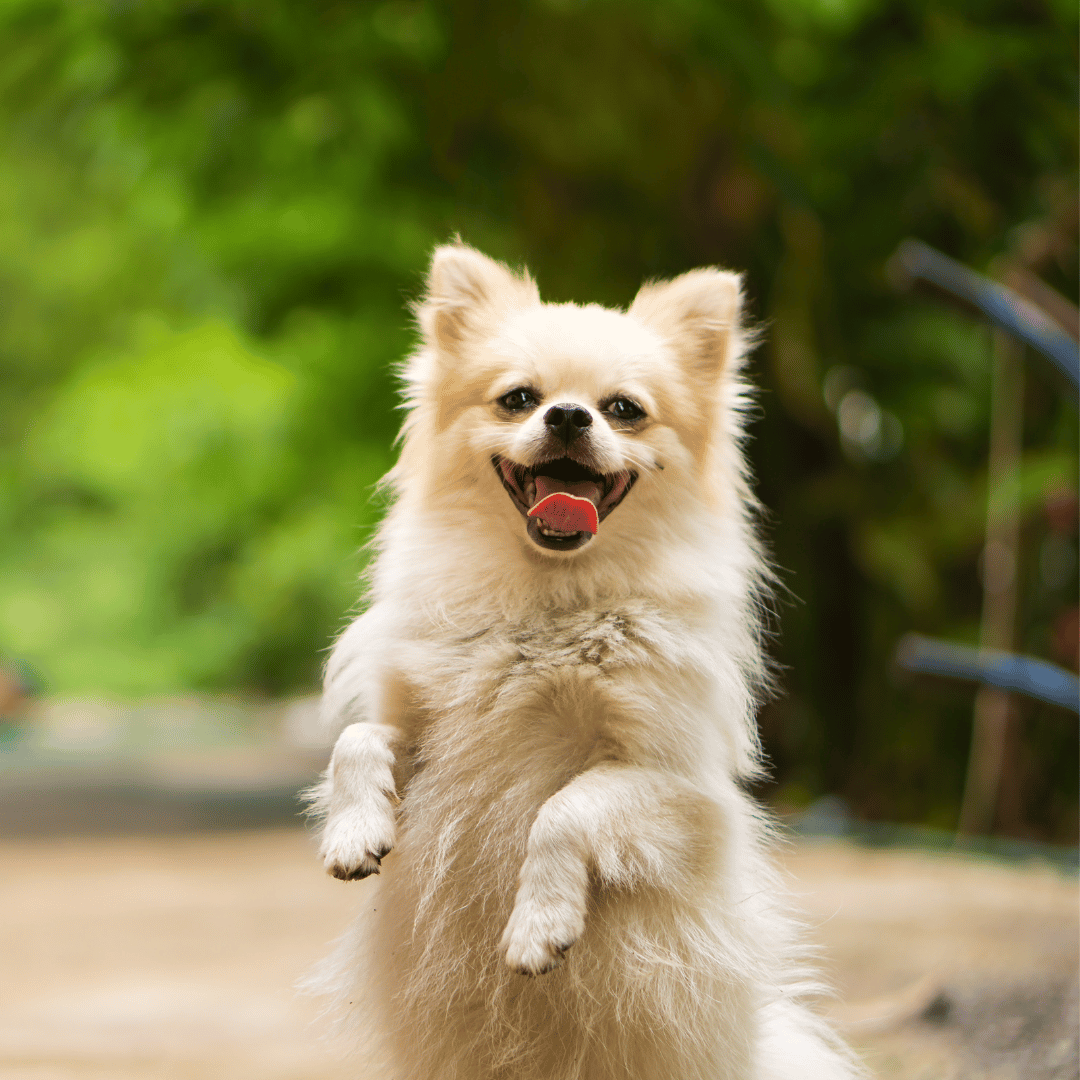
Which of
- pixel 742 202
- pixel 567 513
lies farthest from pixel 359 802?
pixel 742 202

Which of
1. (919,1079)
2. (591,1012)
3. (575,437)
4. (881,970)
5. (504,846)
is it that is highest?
(575,437)

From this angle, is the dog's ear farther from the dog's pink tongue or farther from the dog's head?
the dog's pink tongue

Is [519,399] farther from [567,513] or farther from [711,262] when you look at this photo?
[711,262]

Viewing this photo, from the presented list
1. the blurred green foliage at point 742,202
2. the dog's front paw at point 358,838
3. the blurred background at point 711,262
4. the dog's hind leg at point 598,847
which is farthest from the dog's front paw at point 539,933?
the blurred green foliage at point 742,202

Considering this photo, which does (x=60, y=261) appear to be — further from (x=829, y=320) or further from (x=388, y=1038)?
(x=388, y=1038)

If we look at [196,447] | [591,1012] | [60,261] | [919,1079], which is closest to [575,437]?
[591,1012]

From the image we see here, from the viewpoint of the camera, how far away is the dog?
2230mm

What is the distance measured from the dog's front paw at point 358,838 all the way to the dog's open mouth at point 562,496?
620 millimetres

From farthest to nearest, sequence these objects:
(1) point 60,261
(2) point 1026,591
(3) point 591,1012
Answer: (1) point 60,261, (2) point 1026,591, (3) point 591,1012

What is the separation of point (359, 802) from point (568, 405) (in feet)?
2.89

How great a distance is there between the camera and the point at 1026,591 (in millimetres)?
8289

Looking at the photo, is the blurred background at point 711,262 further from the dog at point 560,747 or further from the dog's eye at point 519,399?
the dog's eye at point 519,399

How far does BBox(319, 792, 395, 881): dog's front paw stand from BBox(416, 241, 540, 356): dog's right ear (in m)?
1.11

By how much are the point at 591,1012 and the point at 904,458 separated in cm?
856
